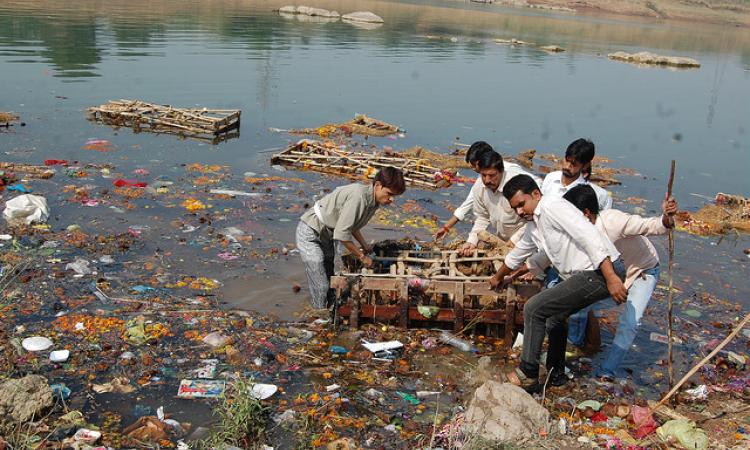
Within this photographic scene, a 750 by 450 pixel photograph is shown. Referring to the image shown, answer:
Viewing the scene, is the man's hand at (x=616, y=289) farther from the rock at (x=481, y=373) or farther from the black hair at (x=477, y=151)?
the black hair at (x=477, y=151)

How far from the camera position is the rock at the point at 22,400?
15.4 ft

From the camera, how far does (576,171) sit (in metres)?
6.26

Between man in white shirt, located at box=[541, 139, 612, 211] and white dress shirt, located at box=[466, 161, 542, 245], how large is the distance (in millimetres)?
274

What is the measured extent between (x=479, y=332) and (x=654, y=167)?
37.0 feet

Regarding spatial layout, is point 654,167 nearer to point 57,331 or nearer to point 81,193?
point 81,193

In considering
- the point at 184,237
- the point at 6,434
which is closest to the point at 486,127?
the point at 184,237

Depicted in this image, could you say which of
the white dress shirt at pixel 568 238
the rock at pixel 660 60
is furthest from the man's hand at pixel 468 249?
the rock at pixel 660 60

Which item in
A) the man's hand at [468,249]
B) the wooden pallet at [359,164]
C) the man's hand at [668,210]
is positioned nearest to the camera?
the man's hand at [668,210]

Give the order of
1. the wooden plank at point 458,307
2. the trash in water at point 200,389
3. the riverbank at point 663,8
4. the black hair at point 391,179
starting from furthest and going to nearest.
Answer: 1. the riverbank at point 663,8
2. the wooden plank at point 458,307
3. the black hair at point 391,179
4. the trash in water at point 200,389

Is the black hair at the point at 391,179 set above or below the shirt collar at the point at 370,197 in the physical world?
above

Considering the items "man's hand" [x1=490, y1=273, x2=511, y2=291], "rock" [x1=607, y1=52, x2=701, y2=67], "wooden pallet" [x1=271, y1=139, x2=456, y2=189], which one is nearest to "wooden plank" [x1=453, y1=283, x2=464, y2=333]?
"man's hand" [x1=490, y1=273, x2=511, y2=291]

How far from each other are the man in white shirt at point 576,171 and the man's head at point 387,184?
4.59 ft

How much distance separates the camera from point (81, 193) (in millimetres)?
10469

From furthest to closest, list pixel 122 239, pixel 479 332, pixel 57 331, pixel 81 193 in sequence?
pixel 81 193 < pixel 122 239 < pixel 479 332 < pixel 57 331
